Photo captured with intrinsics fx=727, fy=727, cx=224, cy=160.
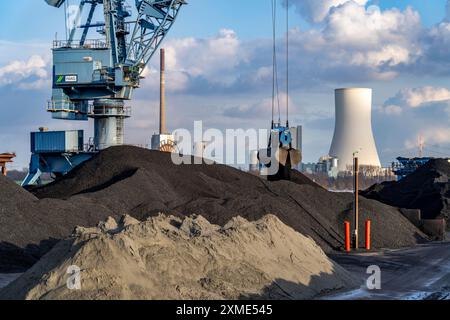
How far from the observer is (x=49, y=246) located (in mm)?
23078

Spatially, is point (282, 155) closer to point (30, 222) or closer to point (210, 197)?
point (210, 197)

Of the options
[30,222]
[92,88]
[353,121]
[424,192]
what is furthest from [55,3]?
[353,121]

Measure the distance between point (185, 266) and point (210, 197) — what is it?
741 inches

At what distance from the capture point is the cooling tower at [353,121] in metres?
66.5

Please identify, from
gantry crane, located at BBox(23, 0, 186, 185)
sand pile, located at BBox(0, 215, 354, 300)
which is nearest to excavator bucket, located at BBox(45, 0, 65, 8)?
gantry crane, located at BBox(23, 0, 186, 185)

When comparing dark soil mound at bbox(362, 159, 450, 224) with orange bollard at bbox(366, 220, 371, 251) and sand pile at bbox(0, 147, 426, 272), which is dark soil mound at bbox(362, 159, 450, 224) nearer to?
sand pile at bbox(0, 147, 426, 272)

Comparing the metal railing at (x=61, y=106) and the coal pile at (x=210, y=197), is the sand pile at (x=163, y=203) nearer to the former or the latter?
the coal pile at (x=210, y=197)

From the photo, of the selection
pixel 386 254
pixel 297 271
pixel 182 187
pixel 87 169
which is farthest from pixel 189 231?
pixel 87 169

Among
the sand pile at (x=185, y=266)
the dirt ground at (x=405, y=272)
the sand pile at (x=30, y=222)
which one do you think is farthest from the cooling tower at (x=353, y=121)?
the sand pile at (x=185, y=266)

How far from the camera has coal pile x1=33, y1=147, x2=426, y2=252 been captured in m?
28.2

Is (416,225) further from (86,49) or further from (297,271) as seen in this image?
(86,49)

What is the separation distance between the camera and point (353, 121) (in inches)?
2680

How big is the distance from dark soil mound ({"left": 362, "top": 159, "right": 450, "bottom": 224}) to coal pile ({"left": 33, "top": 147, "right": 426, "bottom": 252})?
1130 centimetres
